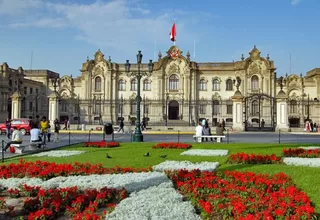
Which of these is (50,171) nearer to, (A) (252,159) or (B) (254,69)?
(A) (252,159)

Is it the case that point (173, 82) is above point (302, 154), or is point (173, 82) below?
above

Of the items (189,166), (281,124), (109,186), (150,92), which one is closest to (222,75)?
(150,92)

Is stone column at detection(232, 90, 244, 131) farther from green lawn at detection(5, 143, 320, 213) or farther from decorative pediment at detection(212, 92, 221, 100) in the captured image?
decorative pediment at detection(212, 92, 221, 100)

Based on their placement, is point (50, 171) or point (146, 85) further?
point (146, 85)

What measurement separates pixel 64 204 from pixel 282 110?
2906 cm

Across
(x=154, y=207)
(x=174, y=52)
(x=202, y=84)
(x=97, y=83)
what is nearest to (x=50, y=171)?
(x=154, y=207)

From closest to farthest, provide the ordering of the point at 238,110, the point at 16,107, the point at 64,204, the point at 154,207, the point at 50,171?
1. the point at 154,207
2. the point at 64,204
3. the point at 50,171
4. the point at 238,110
5. the point at 16,107

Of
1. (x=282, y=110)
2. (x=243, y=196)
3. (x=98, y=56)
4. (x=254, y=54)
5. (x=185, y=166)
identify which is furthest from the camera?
(x=98, y=56)

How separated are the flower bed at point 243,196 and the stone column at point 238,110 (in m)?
23.6

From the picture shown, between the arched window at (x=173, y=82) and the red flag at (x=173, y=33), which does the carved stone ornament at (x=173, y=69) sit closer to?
the arched window at (x=173, y=82)

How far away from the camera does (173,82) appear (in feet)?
182

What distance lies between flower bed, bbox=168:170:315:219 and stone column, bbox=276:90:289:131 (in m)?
25.0

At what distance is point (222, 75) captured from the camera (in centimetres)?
5578

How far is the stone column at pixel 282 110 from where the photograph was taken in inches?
1282
